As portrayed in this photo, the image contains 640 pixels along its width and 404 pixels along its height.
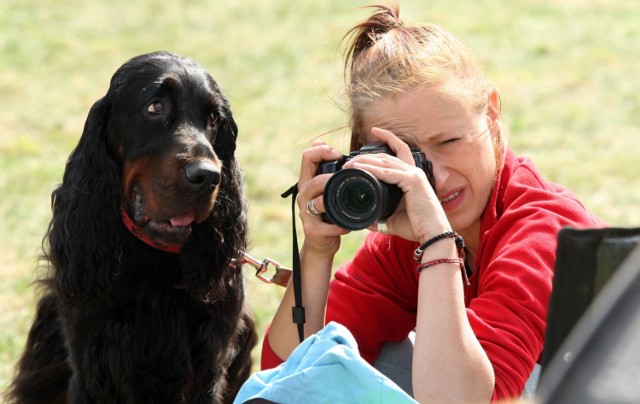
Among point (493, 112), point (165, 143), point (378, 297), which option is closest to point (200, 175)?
point (165, 143)

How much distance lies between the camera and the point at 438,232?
246 centimetres

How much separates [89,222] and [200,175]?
446 mm

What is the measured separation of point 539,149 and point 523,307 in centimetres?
532

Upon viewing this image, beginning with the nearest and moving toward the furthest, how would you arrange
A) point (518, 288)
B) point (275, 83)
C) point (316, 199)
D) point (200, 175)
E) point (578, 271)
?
point (578, 271) → point (518, 288) → point (316, 199) → point (200, 175) → point (275, 83)

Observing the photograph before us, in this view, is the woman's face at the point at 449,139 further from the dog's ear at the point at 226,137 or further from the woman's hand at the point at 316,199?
the dog's ear at the point at 226,137

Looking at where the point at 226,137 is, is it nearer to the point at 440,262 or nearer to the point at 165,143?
the point at 165,143

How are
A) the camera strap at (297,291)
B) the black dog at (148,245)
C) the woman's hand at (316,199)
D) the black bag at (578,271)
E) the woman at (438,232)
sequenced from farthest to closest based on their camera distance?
1. the black dog at (148,245)
2. the camera strap at (297,291)
3. the woman's hand at (316,199)
4. the woman at (438,232)
5. the black bag at (578,271)

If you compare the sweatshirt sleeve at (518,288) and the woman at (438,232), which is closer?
the woman at (438,232)

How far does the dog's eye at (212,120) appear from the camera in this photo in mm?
3344

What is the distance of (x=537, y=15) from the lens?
1209 centimetres

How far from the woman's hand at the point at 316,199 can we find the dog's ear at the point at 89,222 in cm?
71

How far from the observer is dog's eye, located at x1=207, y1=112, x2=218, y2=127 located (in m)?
3.34

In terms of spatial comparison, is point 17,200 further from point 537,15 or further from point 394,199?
point 537,15

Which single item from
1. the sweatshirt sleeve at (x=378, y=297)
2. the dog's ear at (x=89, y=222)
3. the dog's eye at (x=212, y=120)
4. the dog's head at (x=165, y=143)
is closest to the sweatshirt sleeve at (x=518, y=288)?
the sweatshirt sleeve at (x=378, y=297)
